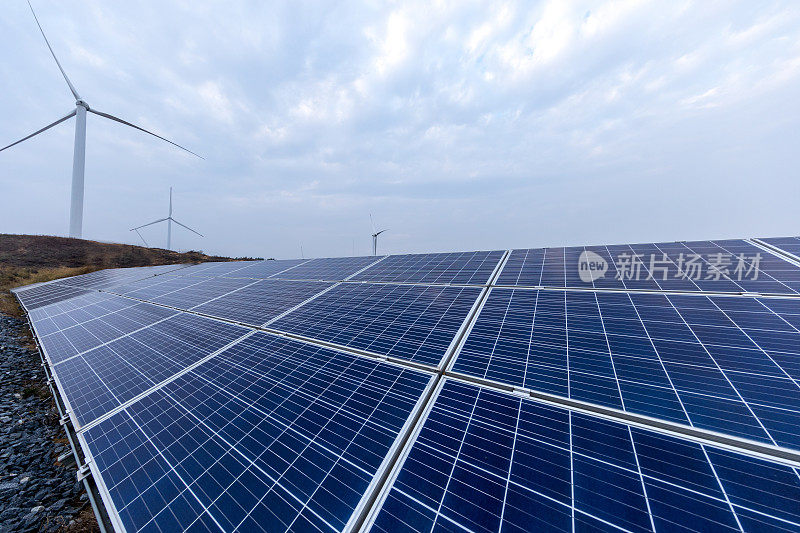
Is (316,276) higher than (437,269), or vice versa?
(437,269)

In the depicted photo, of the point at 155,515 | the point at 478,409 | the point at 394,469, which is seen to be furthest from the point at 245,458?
the point at 478,409

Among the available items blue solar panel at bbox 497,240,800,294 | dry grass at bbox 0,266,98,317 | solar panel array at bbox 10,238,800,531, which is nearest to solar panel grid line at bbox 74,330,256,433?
solar panel array at bbox 10,238,800,531

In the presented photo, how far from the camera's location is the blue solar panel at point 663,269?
670 cm

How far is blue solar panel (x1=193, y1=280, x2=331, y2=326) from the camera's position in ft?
29.8

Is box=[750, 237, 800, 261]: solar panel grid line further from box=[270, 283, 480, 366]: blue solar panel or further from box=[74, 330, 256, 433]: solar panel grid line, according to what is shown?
box=[74, 330, 256, 433]: solar panel grid line

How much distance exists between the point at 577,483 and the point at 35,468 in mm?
10078

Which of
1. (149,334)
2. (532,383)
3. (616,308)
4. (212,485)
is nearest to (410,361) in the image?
(532,383)

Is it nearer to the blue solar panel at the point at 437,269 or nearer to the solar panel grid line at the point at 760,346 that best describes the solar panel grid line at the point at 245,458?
the solar panel grid line at the point at 760,346

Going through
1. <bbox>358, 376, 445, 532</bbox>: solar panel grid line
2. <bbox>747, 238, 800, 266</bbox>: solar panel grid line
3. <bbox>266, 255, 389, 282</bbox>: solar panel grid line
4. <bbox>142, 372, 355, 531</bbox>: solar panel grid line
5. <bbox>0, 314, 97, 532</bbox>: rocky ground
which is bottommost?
<bbox>0, 314, 97, 532</bbox>: rocky ground

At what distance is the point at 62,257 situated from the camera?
3875cm

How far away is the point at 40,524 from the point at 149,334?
17.5 feet

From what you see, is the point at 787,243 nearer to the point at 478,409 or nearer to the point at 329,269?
the point at 478,409

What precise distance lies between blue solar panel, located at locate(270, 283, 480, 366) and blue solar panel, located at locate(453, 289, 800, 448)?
784 mm

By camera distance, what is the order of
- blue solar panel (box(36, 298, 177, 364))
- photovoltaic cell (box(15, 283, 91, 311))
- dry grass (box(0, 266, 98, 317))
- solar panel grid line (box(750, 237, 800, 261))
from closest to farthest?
solar panel grid line (box(750, 237, 800, 261)), blue solar panel (box(36, 298, 177, 364)), photovoltaic cell (box(15, 283, 91, 311)), dry grass (box(0, 266, 98, 317))
